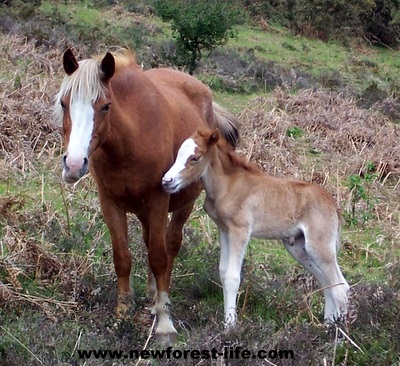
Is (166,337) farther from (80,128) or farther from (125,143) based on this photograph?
(80,128)

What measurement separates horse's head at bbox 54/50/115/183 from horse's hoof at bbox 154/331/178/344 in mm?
1418

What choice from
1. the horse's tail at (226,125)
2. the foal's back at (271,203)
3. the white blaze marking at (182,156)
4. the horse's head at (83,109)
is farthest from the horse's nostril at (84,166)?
the horse's tail at (226,125)

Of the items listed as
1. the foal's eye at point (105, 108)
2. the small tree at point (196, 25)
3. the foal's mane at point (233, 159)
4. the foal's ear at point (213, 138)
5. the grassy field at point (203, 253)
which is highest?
the foal's eye at point (105, 108)

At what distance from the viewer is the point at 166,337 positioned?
5.71 metres

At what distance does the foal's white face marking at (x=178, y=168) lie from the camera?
5.57 metres

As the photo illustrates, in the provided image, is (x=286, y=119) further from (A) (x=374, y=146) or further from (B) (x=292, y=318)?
(B) (x=292, y=318)

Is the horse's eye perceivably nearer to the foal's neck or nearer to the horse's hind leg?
the foal's neck

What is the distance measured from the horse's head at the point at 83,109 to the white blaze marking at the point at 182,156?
58 cm

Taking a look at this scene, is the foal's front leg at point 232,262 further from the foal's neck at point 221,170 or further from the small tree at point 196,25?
the small tree at point 196,25

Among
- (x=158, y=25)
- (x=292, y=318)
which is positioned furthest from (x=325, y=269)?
(x=158, y=25)

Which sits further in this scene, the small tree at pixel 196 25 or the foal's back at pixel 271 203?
the small tree at pixel 196 25

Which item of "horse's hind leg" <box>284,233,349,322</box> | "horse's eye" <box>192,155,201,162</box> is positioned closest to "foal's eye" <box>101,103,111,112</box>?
"horse's eye" <box>192,155,201,162</box>

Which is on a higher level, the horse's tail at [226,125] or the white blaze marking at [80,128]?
the white blaze marking at [80,128]

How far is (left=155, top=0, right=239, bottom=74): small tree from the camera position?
18.4 m
